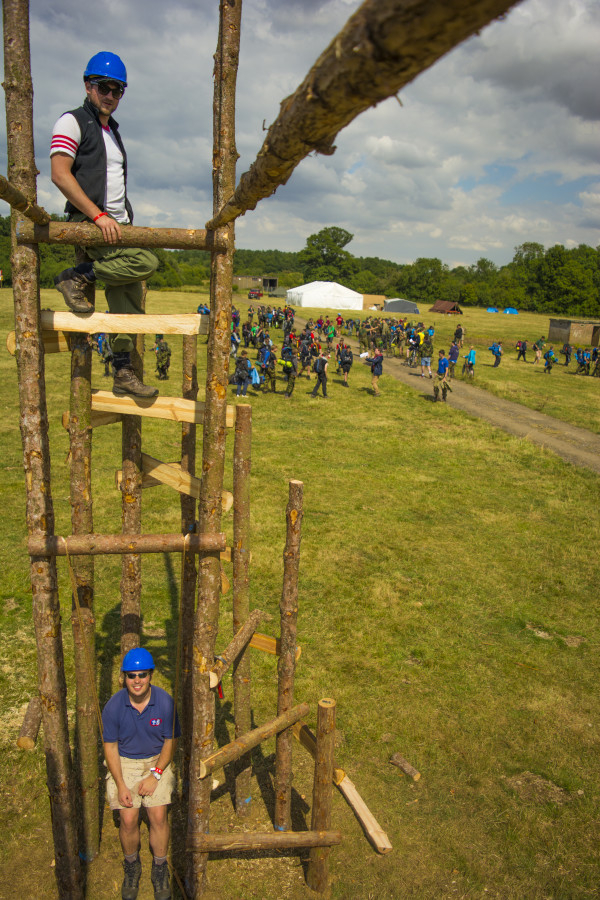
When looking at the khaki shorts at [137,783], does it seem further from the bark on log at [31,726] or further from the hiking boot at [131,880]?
the bark on log at [31,726]

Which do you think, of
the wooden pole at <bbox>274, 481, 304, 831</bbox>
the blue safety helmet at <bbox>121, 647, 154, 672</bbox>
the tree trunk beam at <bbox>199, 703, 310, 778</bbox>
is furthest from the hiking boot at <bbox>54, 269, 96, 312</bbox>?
the tree trunk beam at <bbox>199, 703, 310, 778</bbox>

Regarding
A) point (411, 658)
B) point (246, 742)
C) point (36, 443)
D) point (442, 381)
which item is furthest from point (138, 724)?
point (442, 381)

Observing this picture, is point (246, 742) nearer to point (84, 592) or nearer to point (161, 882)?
point (161, 882)

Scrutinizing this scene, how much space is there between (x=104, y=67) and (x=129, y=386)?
2.04m

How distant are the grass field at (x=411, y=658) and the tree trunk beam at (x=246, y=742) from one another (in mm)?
944

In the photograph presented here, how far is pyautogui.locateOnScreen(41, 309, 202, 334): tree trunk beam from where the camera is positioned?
3820mm

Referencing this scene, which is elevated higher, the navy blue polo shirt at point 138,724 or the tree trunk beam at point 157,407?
the tree trunk beam at point 157,407

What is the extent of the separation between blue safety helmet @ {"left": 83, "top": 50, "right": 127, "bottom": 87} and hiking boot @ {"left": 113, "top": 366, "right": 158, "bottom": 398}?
6.18ft

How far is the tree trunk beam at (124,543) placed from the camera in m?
3.80

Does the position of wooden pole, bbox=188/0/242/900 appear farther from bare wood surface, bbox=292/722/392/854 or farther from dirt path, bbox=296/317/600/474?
dirt path, bbox=296/317/600/474

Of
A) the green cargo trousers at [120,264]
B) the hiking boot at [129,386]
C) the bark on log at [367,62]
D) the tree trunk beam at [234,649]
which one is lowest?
the tree trunk beam at [234,649]

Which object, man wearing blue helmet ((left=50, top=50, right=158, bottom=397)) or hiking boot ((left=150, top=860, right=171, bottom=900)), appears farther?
hiking boot ((left=150, top=860, right=171, bottom=900))

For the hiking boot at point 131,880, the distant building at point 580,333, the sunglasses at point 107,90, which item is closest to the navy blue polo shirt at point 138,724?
the hiking boot at point 131,880

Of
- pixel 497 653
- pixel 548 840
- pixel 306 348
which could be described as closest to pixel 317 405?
pixel 306 348
